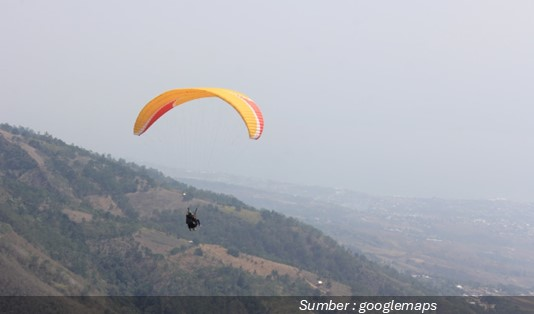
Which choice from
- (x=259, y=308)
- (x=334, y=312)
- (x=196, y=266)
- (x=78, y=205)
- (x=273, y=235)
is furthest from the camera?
(x=273, y=235)

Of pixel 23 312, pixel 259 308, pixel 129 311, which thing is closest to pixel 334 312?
pixel 259 308

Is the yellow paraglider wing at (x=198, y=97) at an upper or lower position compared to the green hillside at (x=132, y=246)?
upper

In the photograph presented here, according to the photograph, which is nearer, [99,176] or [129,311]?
[129,311]

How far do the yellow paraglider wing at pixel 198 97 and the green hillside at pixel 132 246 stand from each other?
158 ft

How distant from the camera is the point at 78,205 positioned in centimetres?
15412

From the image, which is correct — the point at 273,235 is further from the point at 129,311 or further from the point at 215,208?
the point at 129,311

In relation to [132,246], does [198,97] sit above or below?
above

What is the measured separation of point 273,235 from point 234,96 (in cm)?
15445

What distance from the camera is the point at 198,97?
37.8 m

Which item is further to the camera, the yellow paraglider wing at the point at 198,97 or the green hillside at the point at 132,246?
the green hillside at the point at 132,246

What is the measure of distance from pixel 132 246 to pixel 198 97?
97.8 meters

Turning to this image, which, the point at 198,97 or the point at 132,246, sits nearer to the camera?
the point at 198,97

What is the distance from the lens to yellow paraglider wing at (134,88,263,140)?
33.9m

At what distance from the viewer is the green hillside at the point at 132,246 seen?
327 ft
